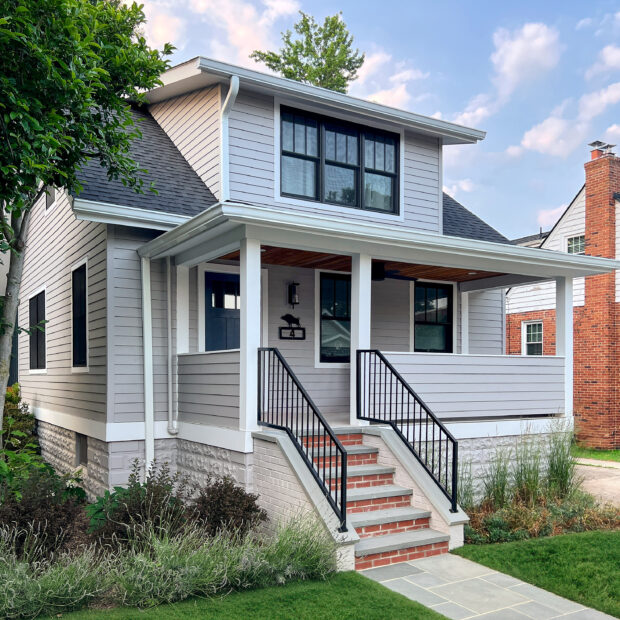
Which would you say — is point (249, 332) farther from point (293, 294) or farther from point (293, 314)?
point (293, 314)

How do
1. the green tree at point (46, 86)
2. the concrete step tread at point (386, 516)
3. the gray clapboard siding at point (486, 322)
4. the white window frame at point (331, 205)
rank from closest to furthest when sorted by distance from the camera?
1. the green tree at point (46, 86)
2. the concrete step tread at point (386, 516)
3. the white window frame at point (331, 205)
4. the gray clapboard siding at point (486, 322)

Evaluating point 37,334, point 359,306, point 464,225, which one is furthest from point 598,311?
point 37,334

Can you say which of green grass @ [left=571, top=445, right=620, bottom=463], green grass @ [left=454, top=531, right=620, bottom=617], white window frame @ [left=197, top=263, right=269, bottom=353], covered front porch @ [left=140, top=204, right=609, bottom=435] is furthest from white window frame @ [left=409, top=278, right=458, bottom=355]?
green grass @ [left=454, top=531, right=620, bottom=617]

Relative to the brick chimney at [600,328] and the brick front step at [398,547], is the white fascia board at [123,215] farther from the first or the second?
the brick chimney at [600,328]

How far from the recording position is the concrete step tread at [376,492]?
596 cm

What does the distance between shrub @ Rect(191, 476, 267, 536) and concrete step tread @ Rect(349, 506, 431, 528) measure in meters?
0.92

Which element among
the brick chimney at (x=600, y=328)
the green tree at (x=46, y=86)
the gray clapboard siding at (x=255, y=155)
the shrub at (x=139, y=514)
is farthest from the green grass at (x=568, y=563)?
the brick chimney at (x=600, y=328)

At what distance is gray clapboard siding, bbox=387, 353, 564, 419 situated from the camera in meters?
7.57

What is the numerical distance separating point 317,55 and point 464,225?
14392mm

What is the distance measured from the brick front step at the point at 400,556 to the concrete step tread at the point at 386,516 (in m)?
0.30

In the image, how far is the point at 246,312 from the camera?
6242 mm

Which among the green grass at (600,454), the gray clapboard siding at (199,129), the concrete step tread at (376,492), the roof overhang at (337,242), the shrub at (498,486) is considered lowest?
the green grass at (600,454)

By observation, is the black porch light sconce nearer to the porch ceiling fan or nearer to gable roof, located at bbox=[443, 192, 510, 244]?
the porch ceiling fan

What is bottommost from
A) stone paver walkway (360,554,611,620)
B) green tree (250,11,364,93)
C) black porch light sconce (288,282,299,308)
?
stone paver walkway (360,554,611,620)
